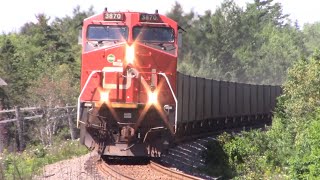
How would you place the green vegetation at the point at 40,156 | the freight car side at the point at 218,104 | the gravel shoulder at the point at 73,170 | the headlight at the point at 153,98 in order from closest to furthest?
the gravel shoulder at the point at 73,170 < the green vegetation at the point at 40,156 < the headlight at the point at 153,98 < the freight car side at the point at 218,104

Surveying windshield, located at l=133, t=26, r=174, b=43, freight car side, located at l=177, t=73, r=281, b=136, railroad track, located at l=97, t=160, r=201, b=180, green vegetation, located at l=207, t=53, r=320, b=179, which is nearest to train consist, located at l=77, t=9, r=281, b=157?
windshield, located at l=133, t=26, r=174, b=43

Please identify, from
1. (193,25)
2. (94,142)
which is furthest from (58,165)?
(193,25)

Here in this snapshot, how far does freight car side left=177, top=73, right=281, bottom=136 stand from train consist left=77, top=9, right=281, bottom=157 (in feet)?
5.51

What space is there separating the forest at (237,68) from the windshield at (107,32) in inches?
29.4

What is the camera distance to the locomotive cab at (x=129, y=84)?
14.3 metres

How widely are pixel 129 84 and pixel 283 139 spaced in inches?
213

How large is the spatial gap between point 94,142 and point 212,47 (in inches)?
1905

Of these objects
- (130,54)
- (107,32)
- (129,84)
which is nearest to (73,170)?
(129,84)

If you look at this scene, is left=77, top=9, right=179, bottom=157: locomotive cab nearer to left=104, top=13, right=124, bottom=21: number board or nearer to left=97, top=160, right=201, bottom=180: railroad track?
left=104, top=13, right=124, bottom=21: number board

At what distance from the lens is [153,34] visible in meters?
14.8

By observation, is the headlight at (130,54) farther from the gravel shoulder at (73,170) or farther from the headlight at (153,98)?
the gravel shoulder at (73,170)

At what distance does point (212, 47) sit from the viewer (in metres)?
62.3

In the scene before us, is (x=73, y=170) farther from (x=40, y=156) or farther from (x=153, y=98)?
(x=40, y=156)

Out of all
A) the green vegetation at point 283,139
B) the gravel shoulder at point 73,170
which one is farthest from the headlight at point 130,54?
the green vegetation at point 283,139
